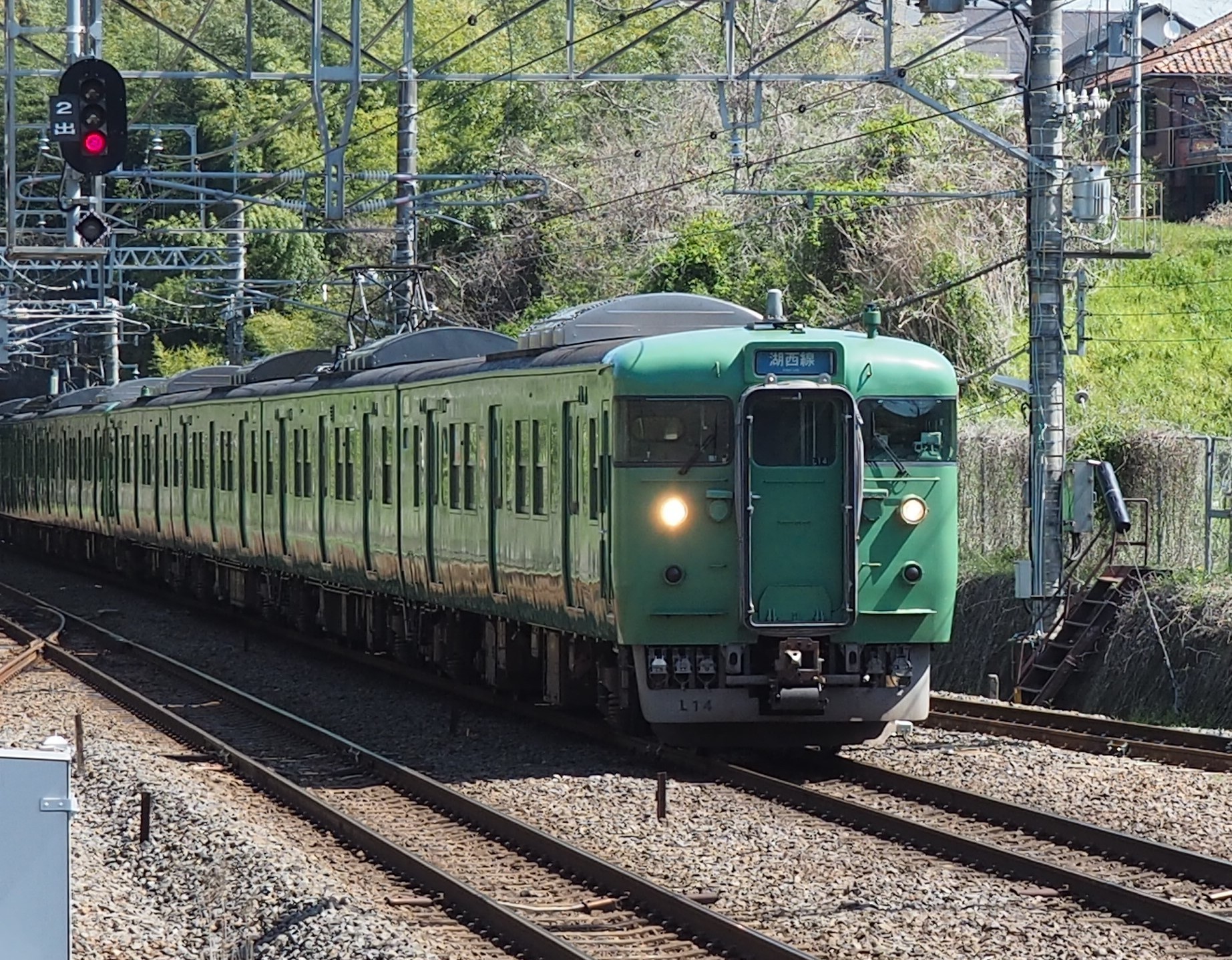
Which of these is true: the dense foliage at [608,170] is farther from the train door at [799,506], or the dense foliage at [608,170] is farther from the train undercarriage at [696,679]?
the train door at [799,506]

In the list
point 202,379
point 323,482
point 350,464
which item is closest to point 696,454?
point 350,464

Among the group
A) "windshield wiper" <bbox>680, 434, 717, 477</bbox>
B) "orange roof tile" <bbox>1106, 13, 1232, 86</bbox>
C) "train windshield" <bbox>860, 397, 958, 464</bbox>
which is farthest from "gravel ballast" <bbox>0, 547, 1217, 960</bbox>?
"orange roof tile" <bbox>1106, 13, 1232, 86</bbox>

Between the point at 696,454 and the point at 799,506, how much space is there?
25.3 inches

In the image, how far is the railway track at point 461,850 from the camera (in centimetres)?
822

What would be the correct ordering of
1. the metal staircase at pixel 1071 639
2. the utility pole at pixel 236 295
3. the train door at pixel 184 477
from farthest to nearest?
1. the utility pole at pixel 236 295
2. the train door at pixel 184 477
3. the metal staircase at pixel 1071 639

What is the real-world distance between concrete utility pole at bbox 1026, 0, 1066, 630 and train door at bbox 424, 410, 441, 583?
5281mm

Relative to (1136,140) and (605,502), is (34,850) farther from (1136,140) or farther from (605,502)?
(1136,140)

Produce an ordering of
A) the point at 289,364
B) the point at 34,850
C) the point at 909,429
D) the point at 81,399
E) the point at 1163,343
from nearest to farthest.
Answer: the point at 34,850
the point at 909,429
the point at 289,364
the point at 1163,343
the point at 81,399

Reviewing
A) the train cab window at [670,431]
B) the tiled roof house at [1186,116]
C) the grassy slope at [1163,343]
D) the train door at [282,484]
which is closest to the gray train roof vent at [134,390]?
the train door at [282,484]

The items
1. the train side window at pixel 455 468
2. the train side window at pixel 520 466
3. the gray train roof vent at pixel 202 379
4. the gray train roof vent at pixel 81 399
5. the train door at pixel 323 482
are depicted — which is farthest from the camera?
the gray train roof vent at pixel 81 399

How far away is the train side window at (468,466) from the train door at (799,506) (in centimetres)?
364

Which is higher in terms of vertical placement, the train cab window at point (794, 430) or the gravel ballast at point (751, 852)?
the train cab window at point (794, 430)

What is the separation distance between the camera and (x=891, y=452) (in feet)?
41.2

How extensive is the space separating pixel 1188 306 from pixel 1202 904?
25704 millimetres
